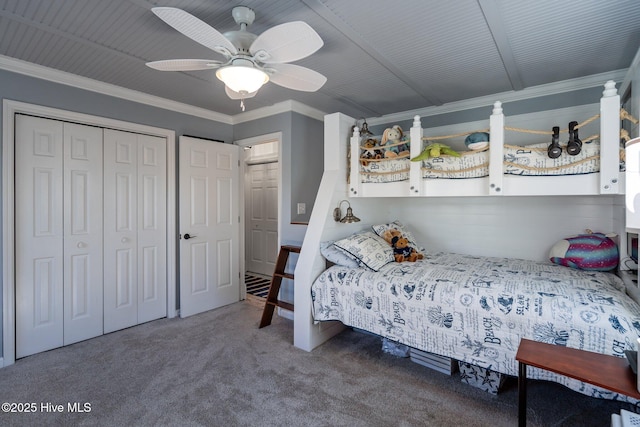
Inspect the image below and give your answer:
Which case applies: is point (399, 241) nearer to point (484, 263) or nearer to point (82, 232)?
point (484, 263)

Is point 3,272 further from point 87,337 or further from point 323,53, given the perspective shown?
point 323,53

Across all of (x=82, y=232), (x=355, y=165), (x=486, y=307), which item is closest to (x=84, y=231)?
(x=82, y=232)

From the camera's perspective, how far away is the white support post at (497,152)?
2.05m

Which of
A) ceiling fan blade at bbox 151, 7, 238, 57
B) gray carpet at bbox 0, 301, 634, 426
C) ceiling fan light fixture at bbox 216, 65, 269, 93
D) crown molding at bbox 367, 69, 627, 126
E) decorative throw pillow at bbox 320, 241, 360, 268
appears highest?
crown molding at bbox 367, 69, 627, 126

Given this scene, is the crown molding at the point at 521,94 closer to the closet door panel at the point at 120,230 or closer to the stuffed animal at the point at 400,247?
the stuffed animal at the point at 400,247

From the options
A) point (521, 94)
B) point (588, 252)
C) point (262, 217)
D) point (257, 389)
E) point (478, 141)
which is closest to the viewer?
point (257, 389)

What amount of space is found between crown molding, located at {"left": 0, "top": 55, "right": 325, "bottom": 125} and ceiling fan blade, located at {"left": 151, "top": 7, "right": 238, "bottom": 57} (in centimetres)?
179

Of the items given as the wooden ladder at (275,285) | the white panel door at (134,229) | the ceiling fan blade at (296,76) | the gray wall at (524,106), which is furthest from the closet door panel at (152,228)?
the gray wall at (524,106)

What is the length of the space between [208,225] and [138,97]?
1.50m

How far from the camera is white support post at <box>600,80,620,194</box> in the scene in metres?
1.74

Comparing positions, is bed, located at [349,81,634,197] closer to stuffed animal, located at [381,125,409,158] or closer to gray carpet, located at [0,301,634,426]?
stuffed animal, located at [381,125,409,158]

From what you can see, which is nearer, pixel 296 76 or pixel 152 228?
pixel 296 76

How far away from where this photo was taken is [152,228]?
3.23m

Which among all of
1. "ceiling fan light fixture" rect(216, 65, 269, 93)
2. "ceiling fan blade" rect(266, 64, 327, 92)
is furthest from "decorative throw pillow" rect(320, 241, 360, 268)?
"ceiling fan light fixture" rect(216, 65, 269, 93)
